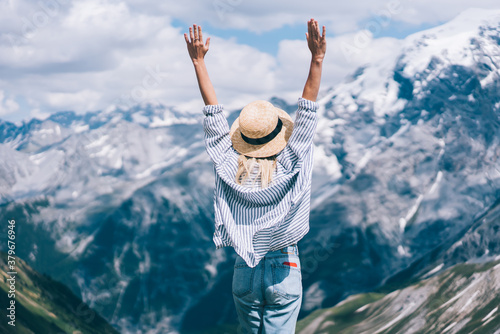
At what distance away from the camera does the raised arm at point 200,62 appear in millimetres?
7531

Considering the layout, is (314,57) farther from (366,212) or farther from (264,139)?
(366,212)

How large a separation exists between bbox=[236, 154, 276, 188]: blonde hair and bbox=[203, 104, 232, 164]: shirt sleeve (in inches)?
11.6

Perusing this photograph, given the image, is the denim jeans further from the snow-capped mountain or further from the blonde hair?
the snow-capped mountain

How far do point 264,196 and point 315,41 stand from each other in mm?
2053

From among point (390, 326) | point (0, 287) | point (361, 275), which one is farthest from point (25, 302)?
point (361, 275)

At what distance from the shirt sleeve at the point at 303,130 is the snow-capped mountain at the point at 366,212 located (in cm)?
6403

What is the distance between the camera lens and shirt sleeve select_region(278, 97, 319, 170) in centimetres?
688

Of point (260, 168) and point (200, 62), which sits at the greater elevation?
point (200, 62)

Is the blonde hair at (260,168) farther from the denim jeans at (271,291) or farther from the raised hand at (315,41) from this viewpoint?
the raised hand at (315,41)

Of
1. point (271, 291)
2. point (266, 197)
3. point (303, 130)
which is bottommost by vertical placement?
point (271, 291)

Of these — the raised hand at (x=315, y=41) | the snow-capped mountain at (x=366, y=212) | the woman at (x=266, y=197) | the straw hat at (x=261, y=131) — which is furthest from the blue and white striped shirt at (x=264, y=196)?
the snow-capped mountain at (x=366, y=212)

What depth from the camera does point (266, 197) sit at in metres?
7.04

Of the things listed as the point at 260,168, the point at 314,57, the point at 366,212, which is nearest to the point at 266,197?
the point at 260,168

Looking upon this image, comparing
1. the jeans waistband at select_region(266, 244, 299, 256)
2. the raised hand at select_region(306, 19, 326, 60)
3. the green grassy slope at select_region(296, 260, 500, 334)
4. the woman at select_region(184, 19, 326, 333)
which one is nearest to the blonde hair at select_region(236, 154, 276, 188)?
the woman at select_region(184, 19, 326, 333)
